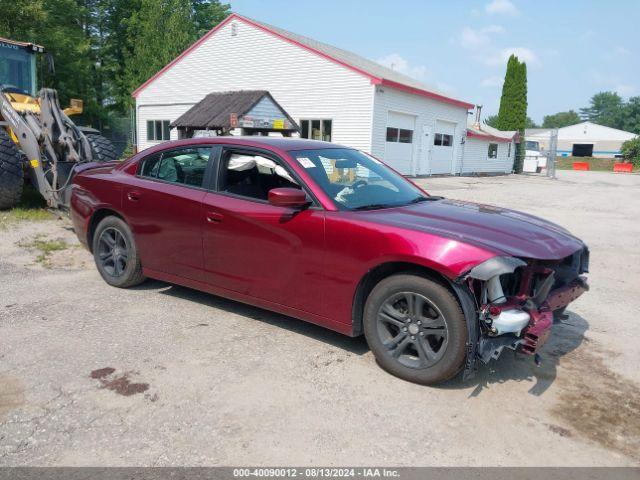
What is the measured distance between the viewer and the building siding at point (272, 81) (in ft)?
70.8

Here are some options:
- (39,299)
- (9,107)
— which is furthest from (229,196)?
(9,107)

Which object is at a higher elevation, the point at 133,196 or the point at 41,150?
the point at 41,150

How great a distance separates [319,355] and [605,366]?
2.18 metres

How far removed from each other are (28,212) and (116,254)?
17.1 ft

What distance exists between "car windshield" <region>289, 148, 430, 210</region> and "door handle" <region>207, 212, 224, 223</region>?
795 mm

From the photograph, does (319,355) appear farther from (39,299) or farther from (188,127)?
(188,127)

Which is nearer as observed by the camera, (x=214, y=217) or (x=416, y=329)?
(x=416, y=329)

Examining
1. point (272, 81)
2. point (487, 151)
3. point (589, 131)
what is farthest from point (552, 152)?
point (589, 131)

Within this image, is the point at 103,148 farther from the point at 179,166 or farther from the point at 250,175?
the point at 250,175

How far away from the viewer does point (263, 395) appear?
3.34 metres

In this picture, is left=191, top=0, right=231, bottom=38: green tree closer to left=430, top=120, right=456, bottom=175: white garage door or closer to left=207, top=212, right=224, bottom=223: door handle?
left=430, top=120, right=456, bottom=175: white garage door

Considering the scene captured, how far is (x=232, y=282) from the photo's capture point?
172 inches

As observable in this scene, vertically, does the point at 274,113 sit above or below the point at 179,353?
above

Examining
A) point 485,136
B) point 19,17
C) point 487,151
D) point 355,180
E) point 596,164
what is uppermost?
point 19,17
